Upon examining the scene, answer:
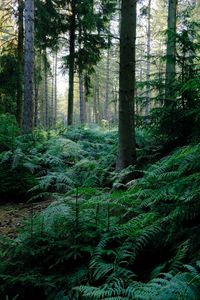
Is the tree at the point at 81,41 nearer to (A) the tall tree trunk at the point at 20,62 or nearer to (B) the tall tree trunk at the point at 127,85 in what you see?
(A) the tall tree trunk at the point at 20,62

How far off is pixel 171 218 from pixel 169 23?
9.74 meters

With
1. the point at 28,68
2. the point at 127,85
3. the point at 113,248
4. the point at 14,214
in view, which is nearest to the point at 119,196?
the point at 113,248

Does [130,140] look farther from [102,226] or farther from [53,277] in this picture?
[53,277]

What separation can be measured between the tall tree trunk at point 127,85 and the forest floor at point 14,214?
5.83ft

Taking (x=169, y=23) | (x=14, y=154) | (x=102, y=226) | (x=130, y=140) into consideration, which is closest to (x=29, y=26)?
(x=169, y=23)

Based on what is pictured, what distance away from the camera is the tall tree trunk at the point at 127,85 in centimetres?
675

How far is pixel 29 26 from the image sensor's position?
465 inches

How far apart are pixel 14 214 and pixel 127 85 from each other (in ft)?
10.3

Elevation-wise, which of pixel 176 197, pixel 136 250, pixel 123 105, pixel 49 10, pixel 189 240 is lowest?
pixel 136 250

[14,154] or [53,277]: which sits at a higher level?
[14,154]

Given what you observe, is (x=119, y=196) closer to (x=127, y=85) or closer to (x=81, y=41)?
(x=127, y=85)

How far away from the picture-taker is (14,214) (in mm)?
6281

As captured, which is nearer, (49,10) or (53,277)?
(53,277)

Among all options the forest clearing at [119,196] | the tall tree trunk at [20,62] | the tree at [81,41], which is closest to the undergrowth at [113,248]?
the forest clearing at [119,196]
